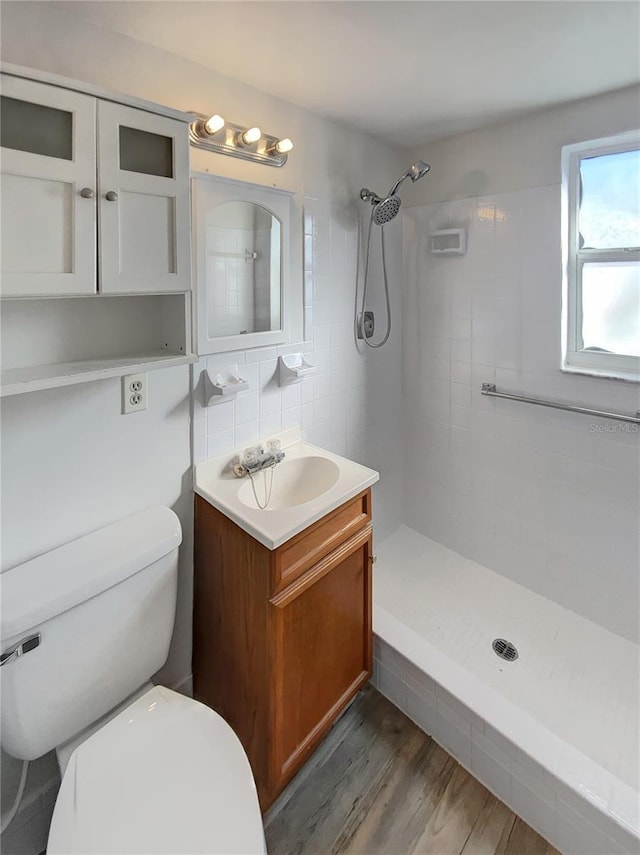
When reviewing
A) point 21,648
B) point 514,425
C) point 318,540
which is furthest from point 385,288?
point 21,648

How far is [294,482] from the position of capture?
1.80 meters

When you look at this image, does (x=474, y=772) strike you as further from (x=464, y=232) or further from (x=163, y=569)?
(x=464, y=232)

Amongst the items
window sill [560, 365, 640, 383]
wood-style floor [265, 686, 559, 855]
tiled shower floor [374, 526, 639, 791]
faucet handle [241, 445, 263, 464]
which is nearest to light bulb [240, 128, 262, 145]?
faucet handle [241, 445, 263, 464]

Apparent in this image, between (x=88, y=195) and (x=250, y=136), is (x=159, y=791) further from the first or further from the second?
(x=250, y=136)

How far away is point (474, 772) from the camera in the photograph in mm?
1522

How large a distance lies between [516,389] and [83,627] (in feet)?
6.46

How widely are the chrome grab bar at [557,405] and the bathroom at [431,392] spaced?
0.11ft

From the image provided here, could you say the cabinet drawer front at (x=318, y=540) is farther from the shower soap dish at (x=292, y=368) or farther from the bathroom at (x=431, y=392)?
the shower soap dish at (x=292, y=368)

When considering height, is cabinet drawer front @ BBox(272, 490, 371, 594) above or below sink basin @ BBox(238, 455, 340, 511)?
below

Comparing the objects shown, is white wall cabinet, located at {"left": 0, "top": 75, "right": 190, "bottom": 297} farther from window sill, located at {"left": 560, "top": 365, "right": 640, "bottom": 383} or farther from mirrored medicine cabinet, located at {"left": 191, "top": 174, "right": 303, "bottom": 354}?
window sill, located at {"left": 560, "top": 365, "right": 640, "bottom": 383}

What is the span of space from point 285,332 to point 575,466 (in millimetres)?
1404

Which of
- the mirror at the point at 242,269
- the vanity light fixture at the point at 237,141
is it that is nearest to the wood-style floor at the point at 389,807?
the mirror at the point at 242,269

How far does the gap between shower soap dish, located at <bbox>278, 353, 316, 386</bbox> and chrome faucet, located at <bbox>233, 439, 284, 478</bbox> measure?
0.30 m

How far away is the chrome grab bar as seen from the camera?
184 cm
